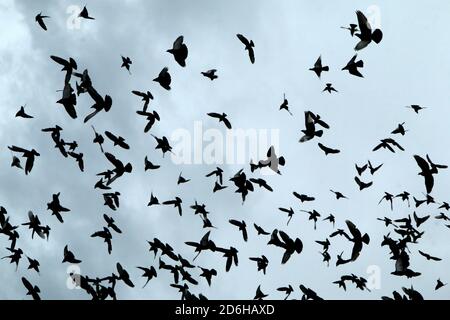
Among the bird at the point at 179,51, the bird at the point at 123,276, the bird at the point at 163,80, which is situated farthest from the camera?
the bird at the point at 123,276

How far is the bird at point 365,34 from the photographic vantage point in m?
13.3

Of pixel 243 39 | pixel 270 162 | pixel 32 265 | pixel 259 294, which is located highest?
pixel 243 39

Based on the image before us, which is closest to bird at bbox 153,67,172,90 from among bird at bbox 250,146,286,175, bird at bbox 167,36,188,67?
bird at bbox 167,36,188,67

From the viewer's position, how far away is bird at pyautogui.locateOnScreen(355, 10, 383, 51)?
523 inches

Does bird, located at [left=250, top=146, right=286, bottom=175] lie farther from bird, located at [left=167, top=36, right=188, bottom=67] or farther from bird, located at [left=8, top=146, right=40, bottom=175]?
bird, located at [left=8, top=146, right=40, bottom=175]

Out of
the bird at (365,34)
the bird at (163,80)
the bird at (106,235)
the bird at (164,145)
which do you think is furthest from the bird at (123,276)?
the bird at (365,34)

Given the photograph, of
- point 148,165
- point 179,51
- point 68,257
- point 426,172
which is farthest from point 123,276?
point 426,172

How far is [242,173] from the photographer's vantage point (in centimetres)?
1691

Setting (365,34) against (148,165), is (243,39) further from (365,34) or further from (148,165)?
(148,165)

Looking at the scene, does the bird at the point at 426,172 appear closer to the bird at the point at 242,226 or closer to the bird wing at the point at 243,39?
the bird at the point at 242,226

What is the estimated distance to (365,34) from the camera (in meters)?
13.7
